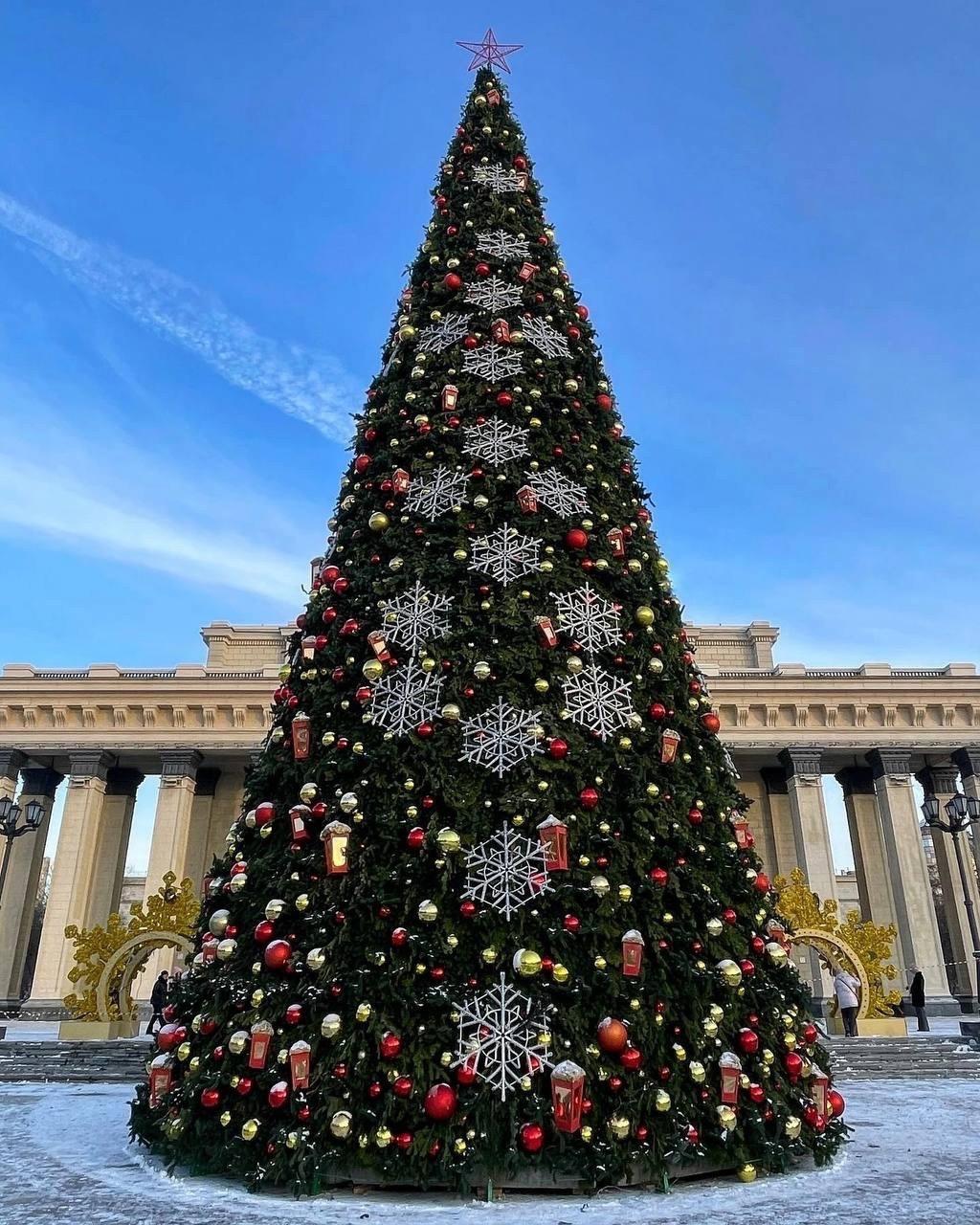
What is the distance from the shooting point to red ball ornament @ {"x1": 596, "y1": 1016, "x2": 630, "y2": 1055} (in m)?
3.50

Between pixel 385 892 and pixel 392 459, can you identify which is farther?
pixel 392 459

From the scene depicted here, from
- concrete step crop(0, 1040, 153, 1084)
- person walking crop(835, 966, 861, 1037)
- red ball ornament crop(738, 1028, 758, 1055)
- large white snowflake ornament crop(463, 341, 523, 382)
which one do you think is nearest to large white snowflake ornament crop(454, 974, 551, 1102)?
red ball ornament crop(738, 1028, 758, 1055)

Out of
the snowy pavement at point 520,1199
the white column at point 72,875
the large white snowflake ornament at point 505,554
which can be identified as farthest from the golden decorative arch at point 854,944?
the white column at point 72,875

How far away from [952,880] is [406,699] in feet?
84.9

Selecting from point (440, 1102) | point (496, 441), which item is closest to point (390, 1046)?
point (440, 1102)

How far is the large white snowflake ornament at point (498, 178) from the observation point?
6.31 m

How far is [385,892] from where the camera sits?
12.5 feet

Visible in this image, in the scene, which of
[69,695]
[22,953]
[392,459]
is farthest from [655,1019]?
[22,953]

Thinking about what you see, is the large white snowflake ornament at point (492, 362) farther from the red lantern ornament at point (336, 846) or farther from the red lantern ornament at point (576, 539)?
the red lantern ornament at point (336, 846)

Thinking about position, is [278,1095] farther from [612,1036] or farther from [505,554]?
[505,554]

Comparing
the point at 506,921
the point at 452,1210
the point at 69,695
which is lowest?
the point at 452,1210

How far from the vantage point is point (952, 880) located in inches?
980

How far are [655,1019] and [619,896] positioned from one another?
0.51 m

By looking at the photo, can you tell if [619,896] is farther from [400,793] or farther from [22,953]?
[22,953]
